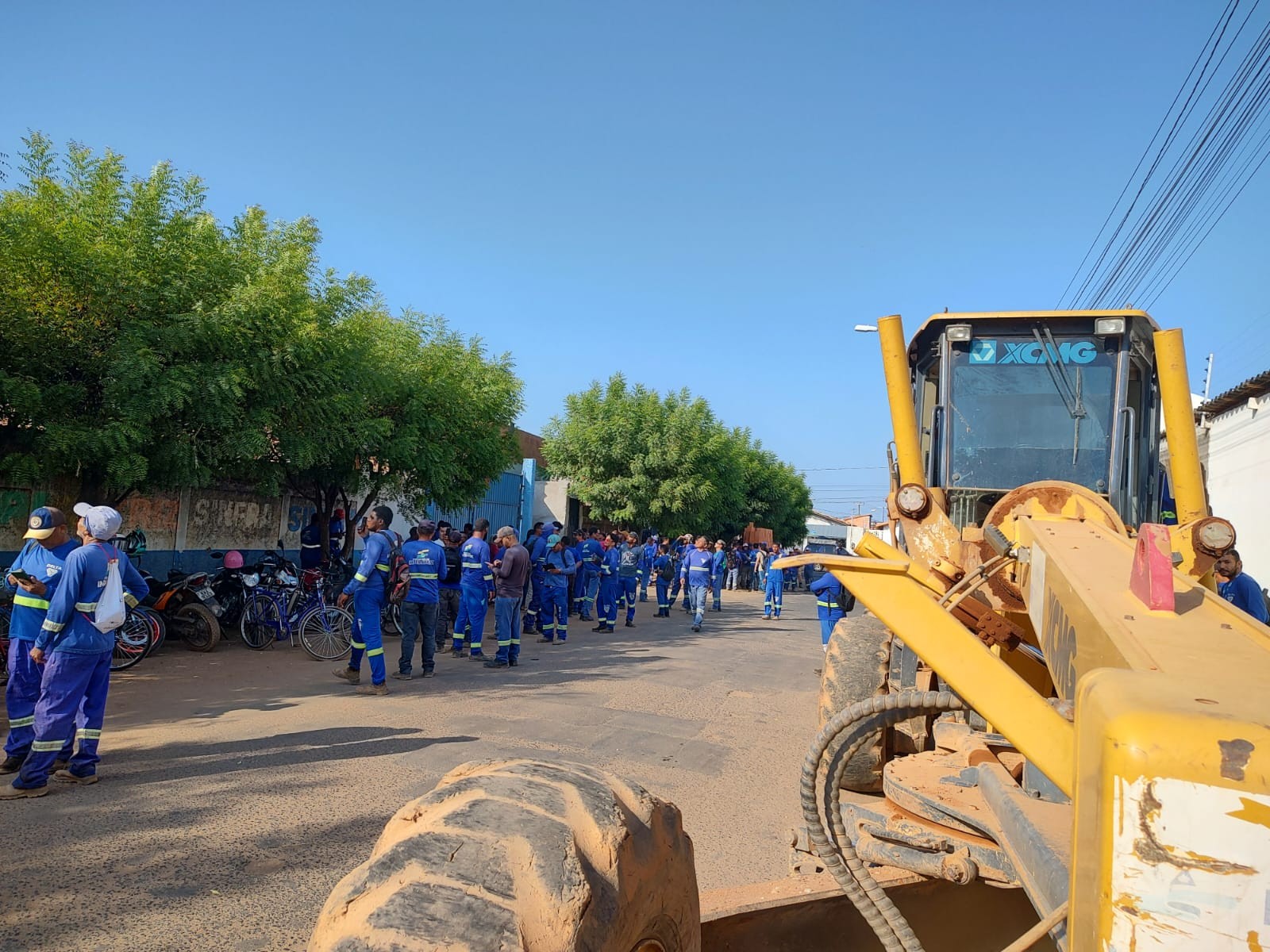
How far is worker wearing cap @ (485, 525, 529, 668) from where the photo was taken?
1142 centimetres

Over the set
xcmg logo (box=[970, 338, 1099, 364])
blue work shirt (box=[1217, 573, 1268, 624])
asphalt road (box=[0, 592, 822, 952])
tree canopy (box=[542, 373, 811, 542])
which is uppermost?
tree canopy (box=[542, 373, 811, 542])

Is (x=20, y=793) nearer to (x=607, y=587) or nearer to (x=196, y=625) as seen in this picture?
(x=196, y=625)

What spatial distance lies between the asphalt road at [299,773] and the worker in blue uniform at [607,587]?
4.92m

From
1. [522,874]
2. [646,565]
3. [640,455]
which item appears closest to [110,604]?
[522,874]

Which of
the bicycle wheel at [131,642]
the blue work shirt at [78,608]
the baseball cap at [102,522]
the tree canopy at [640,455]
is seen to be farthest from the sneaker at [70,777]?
the tree canopy at [640,455]

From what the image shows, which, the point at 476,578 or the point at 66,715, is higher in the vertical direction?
the point at 476,578

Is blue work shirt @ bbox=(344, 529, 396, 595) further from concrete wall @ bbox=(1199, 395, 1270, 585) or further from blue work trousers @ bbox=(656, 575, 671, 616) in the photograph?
concrete wall @ bbox=(1199, 395, 1270, 585)

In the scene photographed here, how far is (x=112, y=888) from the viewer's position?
4176mm

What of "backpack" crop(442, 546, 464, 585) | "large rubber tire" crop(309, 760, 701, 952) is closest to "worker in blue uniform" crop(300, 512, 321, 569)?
"backpack" crop(442, 546, 464, 585)

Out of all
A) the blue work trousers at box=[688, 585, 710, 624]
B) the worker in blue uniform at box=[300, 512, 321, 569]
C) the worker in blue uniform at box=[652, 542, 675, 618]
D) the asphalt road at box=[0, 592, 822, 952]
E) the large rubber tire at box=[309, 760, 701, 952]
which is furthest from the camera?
the worker in blue uniform at box=[652, 542, 675, 618]

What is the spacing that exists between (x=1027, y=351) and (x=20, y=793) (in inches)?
263

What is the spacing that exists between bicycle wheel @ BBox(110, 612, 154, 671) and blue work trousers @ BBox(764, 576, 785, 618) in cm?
1431

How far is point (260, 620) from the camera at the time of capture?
39.3ft

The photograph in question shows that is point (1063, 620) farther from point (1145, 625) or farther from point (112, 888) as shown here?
point (112, 888)
